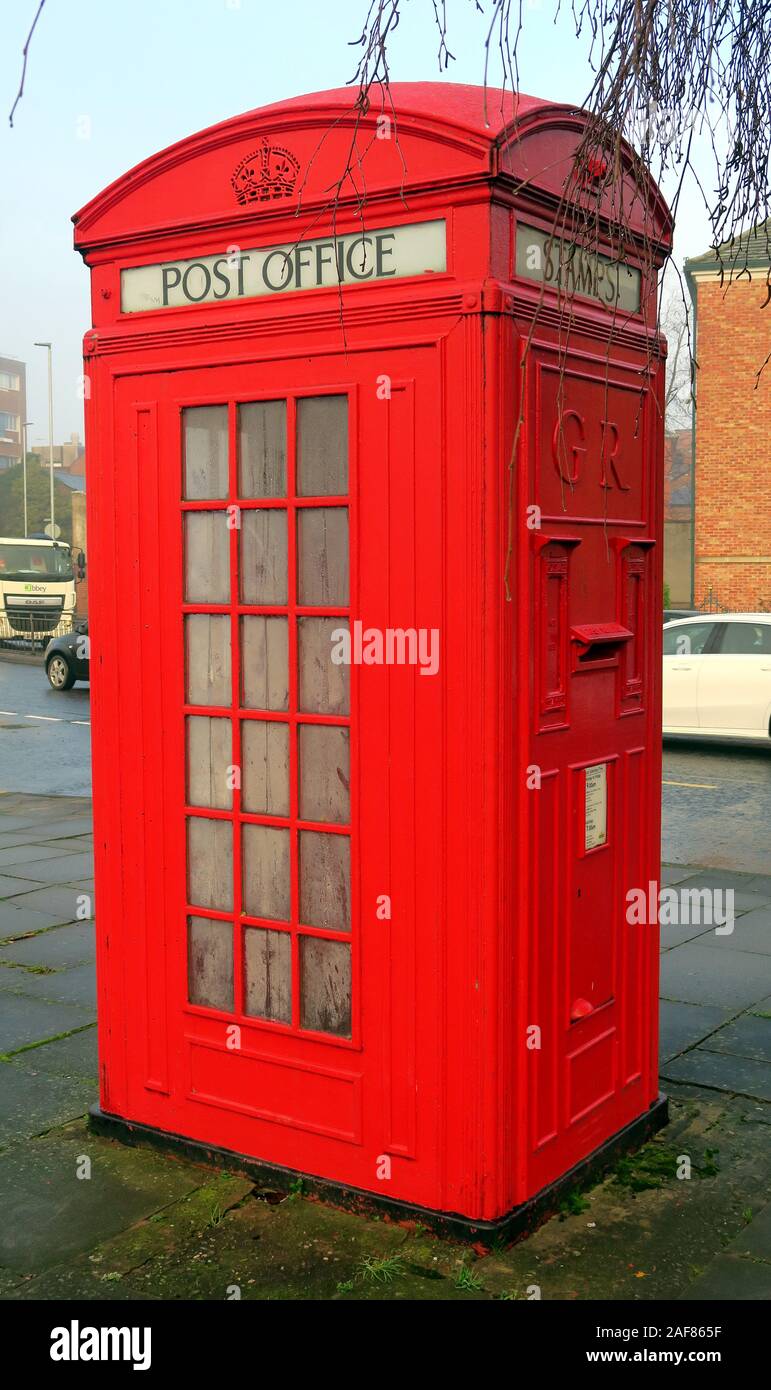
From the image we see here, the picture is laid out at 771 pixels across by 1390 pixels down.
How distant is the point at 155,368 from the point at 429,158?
111 centimetres

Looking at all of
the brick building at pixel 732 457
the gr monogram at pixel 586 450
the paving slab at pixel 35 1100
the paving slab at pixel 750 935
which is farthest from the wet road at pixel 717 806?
the brick building at pixel 732 457

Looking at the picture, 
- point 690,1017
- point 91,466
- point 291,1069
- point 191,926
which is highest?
point 91,466

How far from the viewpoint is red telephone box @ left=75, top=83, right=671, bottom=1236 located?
3.62 metres

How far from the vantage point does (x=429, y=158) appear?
358 centimetres

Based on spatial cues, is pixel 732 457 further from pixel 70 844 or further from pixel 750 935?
pixel 750 935

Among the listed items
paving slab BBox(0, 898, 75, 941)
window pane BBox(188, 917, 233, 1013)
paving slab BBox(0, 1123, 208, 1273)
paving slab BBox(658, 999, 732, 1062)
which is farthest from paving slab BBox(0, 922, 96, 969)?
paving slab BBox(658, 999, 732, 1062)

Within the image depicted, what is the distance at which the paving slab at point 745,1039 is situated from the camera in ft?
17.5

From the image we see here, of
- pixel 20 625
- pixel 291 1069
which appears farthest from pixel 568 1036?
pixel 20 625

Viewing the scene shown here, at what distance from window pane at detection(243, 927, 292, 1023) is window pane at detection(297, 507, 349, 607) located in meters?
1.04

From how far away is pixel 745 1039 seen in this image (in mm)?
5500

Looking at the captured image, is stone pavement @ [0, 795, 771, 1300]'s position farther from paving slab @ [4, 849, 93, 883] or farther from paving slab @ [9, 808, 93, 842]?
paving slab @ [9, 808, 93, 842]

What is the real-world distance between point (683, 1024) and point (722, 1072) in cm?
60

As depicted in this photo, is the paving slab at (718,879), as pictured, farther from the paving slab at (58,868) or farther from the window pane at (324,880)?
the window pane at (324,880)

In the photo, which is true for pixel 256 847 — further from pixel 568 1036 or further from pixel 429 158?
pixel 429 158
